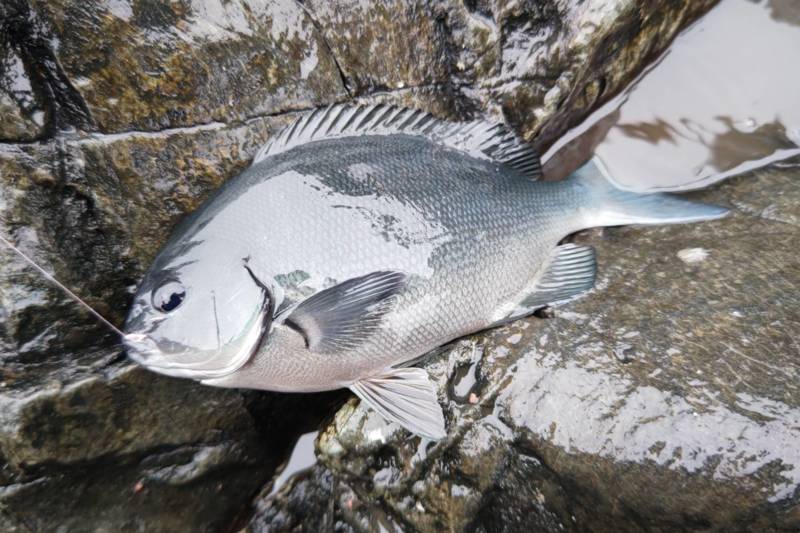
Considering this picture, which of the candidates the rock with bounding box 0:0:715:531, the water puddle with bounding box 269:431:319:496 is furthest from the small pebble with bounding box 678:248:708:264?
the water puddle with bounding box 269:431:319:496

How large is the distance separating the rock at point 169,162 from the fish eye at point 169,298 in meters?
0.39

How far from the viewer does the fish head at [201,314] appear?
5.35ft

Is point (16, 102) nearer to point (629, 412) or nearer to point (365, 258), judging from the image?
point (365, 258)

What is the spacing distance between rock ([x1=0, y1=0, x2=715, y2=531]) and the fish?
8.9 inches

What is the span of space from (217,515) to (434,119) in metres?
1.96

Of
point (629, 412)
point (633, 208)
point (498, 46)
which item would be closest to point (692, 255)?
point (633, 208)

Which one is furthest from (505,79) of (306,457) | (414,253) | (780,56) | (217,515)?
(217,515)

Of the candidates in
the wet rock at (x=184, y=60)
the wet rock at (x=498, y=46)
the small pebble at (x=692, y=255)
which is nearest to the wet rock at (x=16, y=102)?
the wet rock at (x=184, y=60)

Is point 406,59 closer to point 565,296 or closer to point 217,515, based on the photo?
point 565,296

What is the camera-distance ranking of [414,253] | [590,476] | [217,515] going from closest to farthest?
[590,476] < [414,253] < [217,515]

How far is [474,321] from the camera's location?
1.96 metres

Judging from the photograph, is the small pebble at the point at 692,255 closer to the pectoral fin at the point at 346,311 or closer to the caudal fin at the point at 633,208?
the caudal fin at the point at 633,208

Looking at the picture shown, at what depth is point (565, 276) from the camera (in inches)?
81.0

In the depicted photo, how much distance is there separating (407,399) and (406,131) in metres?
1.03
